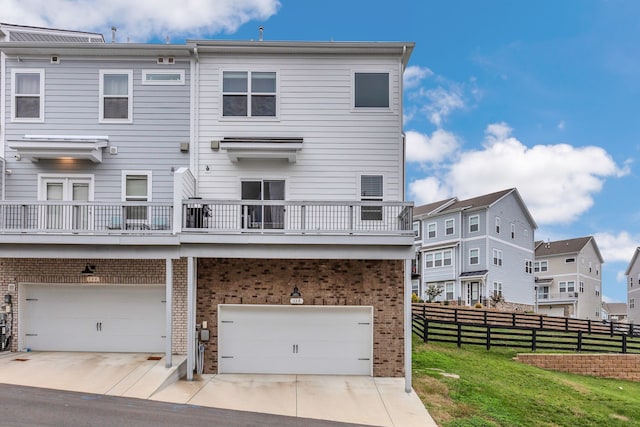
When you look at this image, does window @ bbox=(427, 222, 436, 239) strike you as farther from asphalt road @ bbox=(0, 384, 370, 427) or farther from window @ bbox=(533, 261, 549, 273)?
asphalt road @ bbox=(0, 384, 370, 427)

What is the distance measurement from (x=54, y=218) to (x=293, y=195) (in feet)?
21.3

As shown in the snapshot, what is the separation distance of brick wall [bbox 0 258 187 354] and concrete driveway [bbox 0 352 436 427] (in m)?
1.67

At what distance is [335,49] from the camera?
45.8ft

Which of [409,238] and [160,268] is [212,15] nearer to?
[160,268]

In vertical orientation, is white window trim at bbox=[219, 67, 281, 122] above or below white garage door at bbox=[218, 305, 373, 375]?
above

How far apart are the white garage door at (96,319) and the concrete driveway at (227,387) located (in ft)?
1.33

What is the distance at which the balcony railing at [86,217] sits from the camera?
12.8 m

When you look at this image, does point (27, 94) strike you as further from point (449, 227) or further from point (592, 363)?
point (449, 227)

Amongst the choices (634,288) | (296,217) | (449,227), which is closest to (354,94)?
(296,217)

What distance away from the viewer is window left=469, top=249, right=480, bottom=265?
34094 millimetres

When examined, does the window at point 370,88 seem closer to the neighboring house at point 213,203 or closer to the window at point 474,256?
the neighboring house at point 213,203

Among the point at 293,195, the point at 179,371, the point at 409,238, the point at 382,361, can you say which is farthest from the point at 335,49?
the point at 179,371

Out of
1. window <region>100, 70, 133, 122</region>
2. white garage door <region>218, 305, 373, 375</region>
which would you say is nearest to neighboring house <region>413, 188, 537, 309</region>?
white garage door <region>218, 305, 373, 375</region>

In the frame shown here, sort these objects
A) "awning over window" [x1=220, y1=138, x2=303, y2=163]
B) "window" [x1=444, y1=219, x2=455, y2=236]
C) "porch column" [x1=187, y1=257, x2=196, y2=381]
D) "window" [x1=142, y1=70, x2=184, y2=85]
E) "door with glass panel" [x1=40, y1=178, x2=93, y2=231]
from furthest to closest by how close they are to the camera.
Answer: "window" [x1=444, y1=219, x2=455, y2=236] → "window" [x1=142, y1=70, x2=184, y2=85] → "awning over window" [x1=220, y1=138, x2=303, y2=163] → "door with glass panel" [x1=40, y1=178, x2=93, y2=231] → "porch column" [x1=187, y1=257, x2=196, y2=381]
